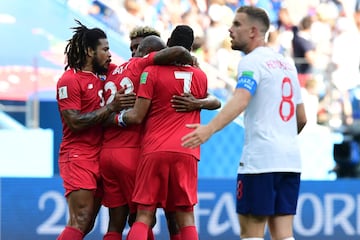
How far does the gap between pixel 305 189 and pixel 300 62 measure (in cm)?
344

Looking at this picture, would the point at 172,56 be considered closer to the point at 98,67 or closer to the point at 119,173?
the point at 98,67

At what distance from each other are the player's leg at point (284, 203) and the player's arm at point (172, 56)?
1.40 m

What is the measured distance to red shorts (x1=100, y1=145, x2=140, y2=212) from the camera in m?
7.46

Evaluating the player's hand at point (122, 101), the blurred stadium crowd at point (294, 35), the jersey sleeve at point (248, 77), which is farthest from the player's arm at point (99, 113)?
the blurred stadium crowd at point (294, 35)

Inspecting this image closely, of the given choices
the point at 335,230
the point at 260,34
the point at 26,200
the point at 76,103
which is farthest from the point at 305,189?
the point at 260,34

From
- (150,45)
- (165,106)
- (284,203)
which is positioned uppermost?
(150,45)

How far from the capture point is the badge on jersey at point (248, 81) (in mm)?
6039

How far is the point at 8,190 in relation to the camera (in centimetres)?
994

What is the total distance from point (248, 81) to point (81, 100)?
77.1 inches

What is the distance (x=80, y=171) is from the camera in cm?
753

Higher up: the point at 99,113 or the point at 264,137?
the point at 99,113

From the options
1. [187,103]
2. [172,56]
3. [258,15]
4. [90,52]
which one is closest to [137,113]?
[187,103]

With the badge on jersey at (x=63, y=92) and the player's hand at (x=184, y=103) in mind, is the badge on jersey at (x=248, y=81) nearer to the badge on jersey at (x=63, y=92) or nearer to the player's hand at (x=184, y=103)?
the player's hand at (x=184, y=103)

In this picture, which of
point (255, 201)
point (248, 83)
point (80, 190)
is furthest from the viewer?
point (80, 190)
